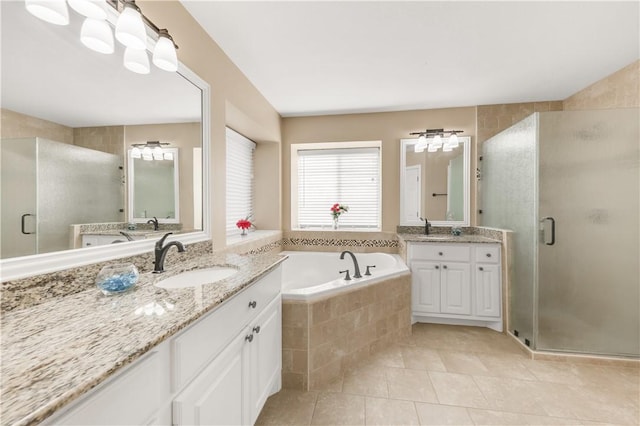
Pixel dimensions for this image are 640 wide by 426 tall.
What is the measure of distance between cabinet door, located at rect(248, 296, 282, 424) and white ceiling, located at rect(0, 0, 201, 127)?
4.00 ft

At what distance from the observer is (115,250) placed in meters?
1.22

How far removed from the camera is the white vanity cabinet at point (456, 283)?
104 inches

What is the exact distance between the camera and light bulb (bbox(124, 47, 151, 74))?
3.92 ft

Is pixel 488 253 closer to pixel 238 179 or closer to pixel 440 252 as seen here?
pixel 440 252

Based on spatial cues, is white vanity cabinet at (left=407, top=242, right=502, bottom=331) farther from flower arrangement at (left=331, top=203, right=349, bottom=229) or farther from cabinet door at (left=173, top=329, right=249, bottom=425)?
cabinet door at (left=173, top=329, right=249, bottom=425)

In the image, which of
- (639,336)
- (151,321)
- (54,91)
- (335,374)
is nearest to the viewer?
(151,321)

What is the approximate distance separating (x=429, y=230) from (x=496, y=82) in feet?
5.55

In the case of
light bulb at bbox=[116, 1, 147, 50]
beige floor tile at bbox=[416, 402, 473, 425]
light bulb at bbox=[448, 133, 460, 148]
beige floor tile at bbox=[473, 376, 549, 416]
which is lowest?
beige floor tile at bbox=[473, 376, 549, 416]

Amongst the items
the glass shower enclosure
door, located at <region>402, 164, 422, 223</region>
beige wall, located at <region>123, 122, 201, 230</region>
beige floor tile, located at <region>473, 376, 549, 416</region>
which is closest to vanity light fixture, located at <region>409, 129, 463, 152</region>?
door, located at <region>402, 164, 422, 223</region>

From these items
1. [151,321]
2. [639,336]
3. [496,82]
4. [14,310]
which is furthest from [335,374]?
[496,82]

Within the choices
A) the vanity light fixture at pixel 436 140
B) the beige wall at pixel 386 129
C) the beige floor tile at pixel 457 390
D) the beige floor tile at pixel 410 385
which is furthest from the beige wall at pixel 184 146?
the vanity light fixture at pixel 436 140

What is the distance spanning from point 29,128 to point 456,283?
3167mm

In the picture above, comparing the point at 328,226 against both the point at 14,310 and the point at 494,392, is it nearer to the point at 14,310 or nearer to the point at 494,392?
the point at 494,392

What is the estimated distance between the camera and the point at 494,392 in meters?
1.74
